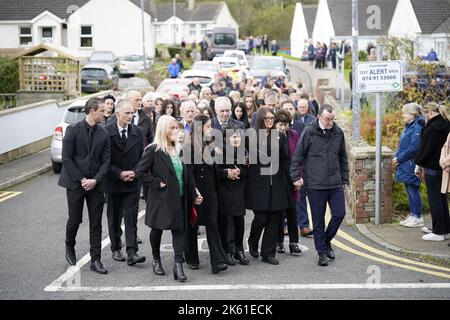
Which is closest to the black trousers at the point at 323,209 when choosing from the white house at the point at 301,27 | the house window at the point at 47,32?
the house window at the point at 47,32

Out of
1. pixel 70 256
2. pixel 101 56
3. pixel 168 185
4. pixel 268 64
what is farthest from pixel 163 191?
pixel 101 56

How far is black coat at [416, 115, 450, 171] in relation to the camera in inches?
430

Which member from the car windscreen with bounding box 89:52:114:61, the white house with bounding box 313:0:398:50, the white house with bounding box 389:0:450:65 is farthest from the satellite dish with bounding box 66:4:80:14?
the white house with bounding box 389:0:450:65

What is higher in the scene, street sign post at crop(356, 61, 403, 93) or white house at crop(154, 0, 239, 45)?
white house at crop(154, 0, 239, 45)

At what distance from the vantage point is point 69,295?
8.42 metres

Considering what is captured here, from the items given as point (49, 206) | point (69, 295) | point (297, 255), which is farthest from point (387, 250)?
point (49, 206)

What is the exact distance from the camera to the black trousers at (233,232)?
9.87 meters

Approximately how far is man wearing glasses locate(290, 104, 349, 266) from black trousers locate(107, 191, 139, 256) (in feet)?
7.13

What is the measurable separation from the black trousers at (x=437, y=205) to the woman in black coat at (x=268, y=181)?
2448 mm

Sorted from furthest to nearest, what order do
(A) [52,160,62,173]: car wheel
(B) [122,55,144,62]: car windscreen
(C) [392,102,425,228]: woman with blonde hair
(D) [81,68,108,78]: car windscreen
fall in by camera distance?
1. (B) [122,55,144,62]: car windscreen
2. (D) [81,68,108,78]: car windscreen
3. (A) [52,160,62,173]: car wheel
4. (C) [392,102,425,228]: woman with blonde hair

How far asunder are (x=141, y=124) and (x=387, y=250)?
14.5ft

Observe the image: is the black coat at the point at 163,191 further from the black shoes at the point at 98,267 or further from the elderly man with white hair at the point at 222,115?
the elderly man with white hair at the point at 222,115

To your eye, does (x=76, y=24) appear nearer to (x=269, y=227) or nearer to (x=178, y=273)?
(x=269, y=227)

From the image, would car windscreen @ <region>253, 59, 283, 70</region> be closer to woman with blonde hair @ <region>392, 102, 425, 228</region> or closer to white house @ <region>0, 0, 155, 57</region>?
white house @ <region>0, 0, 155, 57</region>
